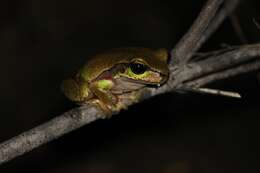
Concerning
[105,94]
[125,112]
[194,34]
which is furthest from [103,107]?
[125,112]

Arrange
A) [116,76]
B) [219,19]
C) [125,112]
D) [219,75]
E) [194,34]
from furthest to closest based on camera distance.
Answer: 1. [125,112]
2. [116,76]
3. [219,19]
4. [219,75]
5. [194,34]

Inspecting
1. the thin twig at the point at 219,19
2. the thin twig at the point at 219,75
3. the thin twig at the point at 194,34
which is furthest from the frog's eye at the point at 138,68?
the thin twig at the point at 219,19

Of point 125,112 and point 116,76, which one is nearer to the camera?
point 116,76

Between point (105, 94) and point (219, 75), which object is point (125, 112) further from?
point (219, 75)

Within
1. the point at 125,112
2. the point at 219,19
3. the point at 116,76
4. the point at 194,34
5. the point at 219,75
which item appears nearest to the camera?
the point at 194,34

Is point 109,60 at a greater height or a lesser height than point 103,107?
greater

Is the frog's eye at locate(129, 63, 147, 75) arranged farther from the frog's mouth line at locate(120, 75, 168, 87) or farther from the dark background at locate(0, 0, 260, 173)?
the dark background at locate(0, 0, 260, 173)

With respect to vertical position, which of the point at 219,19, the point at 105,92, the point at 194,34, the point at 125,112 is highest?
the point at 125,112
